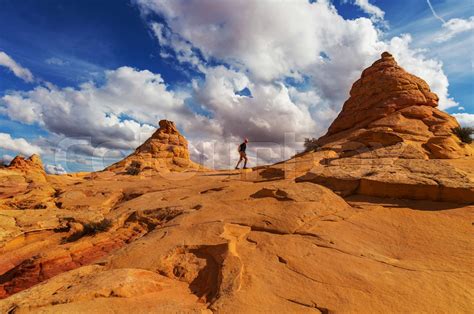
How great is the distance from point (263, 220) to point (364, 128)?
53.1 feet

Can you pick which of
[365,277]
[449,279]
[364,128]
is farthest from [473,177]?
[364,128]

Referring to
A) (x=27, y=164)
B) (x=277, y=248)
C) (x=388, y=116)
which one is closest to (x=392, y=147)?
(x=388, y=116)

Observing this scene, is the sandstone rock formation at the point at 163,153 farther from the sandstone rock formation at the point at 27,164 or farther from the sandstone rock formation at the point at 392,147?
the sandstone rock formation at the point at 392,147

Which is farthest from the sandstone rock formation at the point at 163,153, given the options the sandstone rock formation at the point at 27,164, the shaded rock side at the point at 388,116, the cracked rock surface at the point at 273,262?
the cracked rock surface at the point at 273,262

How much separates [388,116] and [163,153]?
26378 mm

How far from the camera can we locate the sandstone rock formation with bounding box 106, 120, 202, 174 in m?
33.5

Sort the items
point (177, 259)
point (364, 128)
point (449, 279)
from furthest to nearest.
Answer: point (364, 128)
point (177, 259)
point (449, 279)

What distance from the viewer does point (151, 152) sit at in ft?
120

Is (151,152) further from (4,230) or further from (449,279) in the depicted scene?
(449,279)

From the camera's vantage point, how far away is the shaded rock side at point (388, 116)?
1639 centimetres

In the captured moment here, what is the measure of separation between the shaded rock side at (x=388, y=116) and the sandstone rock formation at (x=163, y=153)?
60.9 feet

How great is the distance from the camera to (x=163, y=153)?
36.7m

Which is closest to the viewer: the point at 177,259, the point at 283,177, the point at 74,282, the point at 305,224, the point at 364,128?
the point at 74,282

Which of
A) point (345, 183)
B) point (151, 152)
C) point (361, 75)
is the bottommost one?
point (345, 183)
